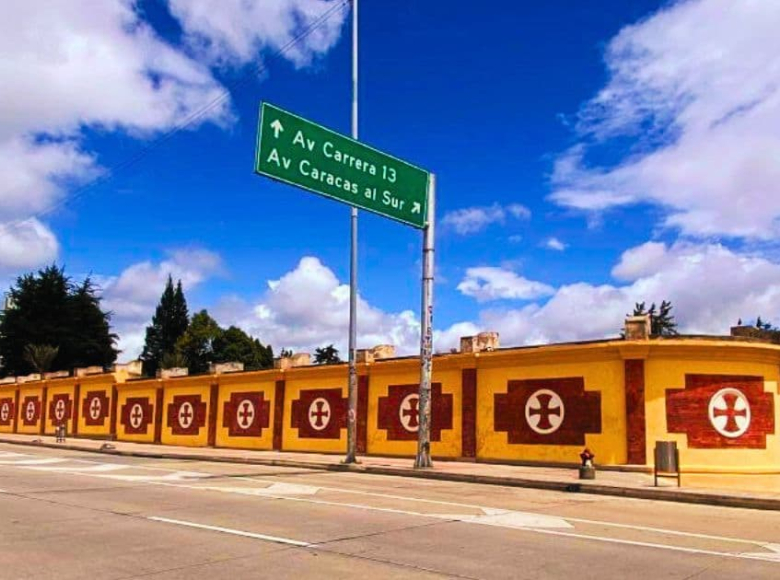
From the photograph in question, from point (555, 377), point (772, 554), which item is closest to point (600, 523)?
point (772, 554)

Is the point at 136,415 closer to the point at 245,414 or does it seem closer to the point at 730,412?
the point at 245,414

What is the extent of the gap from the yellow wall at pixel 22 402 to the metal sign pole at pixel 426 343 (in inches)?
1349

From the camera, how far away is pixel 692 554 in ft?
28.3

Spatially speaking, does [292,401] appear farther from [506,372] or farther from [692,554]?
[692,554]

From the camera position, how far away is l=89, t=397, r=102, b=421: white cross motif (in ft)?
137

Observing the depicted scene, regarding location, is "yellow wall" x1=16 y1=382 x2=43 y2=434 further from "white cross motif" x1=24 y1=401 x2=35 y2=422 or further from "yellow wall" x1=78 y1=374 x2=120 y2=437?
"yellow wall" x1=78 y1=374 x2=120 y2=437

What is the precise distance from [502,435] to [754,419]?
21.1 feet

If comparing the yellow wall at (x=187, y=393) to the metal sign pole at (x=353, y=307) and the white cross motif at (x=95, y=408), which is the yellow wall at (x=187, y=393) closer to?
the white cross motif at (x=95, y=408)

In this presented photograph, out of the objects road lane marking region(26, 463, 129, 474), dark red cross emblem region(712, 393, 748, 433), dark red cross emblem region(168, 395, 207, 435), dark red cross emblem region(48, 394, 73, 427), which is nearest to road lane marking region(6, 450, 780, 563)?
road lane marking region(26, 463, 129, 474)

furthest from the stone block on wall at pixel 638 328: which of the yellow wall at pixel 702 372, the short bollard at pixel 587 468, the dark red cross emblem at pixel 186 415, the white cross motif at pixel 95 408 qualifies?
the white cross motif at pixel 95 408

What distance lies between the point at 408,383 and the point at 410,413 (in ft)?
3.05

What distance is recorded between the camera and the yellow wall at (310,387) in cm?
2675

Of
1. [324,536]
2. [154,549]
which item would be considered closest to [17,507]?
[154,549]

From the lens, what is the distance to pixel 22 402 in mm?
49594
